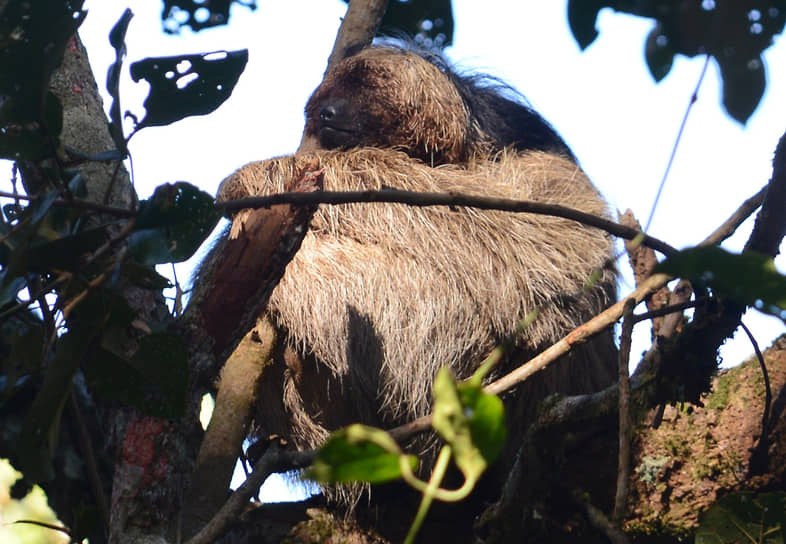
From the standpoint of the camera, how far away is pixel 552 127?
485cm

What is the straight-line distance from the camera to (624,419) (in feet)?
6.04

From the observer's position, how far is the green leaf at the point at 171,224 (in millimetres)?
1696

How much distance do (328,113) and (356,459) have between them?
11.0 ft

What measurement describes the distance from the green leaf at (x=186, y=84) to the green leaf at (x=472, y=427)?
132 centimetres

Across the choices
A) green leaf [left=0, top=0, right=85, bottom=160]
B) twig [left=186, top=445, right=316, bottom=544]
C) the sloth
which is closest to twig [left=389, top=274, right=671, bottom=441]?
twig [left=186, top=445, right=316, bottom=544]

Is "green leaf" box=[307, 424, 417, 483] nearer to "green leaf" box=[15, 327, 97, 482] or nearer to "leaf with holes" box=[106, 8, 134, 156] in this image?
"green leaf" box=[15, 327, 97, 482]

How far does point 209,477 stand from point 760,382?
70.5 inches

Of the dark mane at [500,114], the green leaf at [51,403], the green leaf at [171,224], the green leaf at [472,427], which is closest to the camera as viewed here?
the green leaf at [472,427]

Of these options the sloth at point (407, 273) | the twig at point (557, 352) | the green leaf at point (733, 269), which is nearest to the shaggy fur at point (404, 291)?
the sloth at point (407, 273)

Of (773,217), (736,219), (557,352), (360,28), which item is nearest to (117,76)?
(557,352)

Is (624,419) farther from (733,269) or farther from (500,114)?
(500,114)

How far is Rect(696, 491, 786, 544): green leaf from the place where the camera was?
2156mm

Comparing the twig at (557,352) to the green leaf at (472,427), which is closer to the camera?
the green leaf at (472,427)

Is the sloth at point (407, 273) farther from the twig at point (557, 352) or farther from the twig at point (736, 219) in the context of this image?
the twig at point (557, 352)
